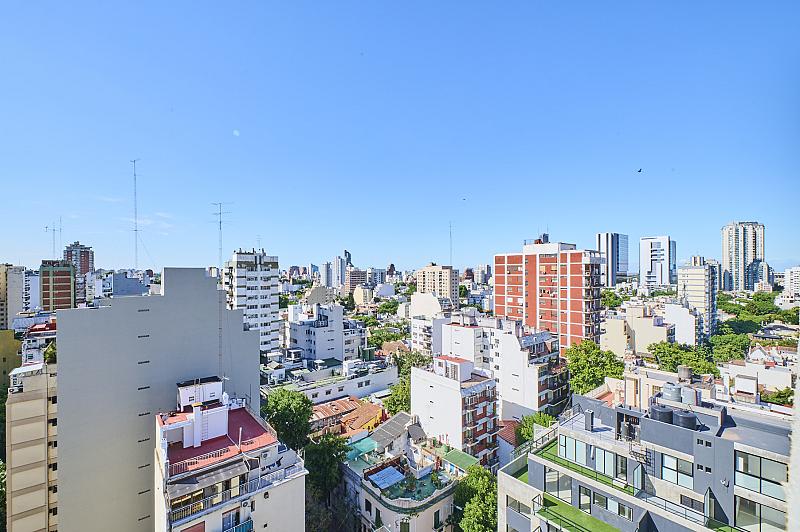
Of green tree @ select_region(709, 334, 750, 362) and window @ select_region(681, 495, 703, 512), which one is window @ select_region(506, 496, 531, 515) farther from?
green tree @ select_region(709, 334, 750, 362)

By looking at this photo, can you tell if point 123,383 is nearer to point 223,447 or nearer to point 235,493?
point 223,447

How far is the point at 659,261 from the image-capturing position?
65375mm

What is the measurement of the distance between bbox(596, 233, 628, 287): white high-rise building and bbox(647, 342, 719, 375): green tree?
54449mm

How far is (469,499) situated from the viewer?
363 inches

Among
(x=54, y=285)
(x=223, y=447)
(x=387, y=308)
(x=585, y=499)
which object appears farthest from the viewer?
(x=387, y=308)

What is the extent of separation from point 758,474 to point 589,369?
1005cm

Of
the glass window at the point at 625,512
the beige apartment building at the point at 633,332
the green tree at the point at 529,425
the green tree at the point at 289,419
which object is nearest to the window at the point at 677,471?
the glass window at the point at 625,512

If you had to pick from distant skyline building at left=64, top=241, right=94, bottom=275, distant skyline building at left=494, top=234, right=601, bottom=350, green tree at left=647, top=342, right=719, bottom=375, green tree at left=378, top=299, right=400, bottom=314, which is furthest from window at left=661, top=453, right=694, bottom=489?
distant skyline building at left=64, top=241, right=94, bottom=275

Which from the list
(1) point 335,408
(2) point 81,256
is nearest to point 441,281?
(1) point 335,408

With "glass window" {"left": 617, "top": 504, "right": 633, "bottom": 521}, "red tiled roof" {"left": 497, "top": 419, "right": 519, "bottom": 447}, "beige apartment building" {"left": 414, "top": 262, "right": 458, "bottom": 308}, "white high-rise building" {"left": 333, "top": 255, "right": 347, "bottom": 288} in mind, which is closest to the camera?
"glass window" {"left": 617, "top": 504, "right": 633, "bottom": 521}

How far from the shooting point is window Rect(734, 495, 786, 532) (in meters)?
5.52

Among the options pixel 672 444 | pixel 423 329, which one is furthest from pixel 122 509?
pixel 423 329

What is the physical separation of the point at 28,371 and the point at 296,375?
11.7 metres

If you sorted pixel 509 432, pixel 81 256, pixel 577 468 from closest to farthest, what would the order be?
pixel 577 468
pixel 509 432
pixel 81 256
